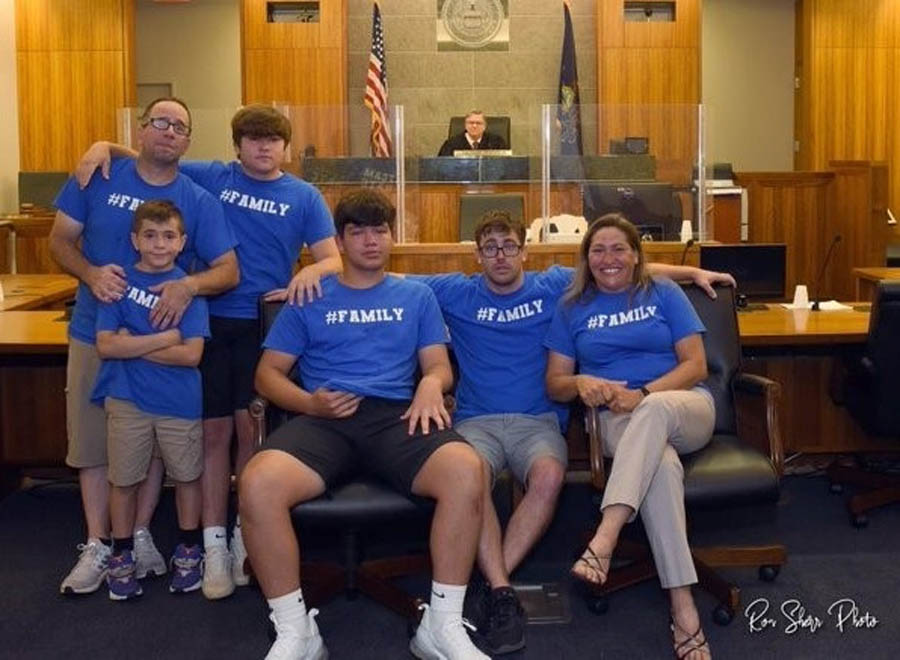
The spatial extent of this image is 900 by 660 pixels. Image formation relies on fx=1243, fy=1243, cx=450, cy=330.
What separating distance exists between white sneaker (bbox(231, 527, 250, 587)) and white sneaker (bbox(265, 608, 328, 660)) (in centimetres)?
64

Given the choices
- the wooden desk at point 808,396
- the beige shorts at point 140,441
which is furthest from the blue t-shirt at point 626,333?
the wooden desk at point 808,396

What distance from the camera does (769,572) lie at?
3.85 m

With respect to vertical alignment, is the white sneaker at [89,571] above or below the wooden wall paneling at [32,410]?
below

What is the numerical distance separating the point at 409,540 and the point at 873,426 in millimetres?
1755

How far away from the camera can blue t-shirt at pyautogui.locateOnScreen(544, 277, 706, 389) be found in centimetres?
376

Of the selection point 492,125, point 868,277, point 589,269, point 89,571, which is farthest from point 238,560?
point 492,125

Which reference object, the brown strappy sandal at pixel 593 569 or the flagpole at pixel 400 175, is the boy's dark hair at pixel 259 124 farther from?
the flagpole at pixel 400 175

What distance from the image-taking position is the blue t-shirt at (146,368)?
3.69 metres

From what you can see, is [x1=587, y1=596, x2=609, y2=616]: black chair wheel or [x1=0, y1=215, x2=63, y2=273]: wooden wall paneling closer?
[x1=587, y1=596, x2=609, y2=616]: black chair wheel

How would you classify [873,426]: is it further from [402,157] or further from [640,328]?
[402,157]

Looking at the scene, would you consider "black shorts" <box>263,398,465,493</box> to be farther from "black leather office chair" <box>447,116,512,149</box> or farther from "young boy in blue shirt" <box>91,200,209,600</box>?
"black leather office chair" <box>447,116,512,149</box>

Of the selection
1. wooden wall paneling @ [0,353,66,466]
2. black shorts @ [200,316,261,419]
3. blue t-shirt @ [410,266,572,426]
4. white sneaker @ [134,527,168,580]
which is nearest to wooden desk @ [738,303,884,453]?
blue t-shirt @ [410,266,572,426]

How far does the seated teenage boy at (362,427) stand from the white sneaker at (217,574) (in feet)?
1.90

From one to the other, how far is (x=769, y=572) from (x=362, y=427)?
54.0 inches
